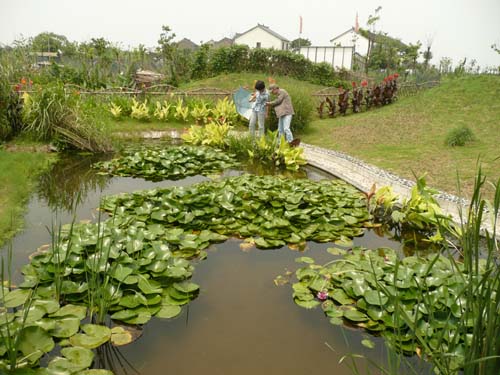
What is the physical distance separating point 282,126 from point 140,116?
4.70m

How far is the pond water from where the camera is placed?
234cm

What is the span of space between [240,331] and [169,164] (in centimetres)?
444

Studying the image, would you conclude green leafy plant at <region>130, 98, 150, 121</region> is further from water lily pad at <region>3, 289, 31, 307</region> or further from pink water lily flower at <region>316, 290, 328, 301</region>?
pink water lily flower at <region>316, 290, 328, 301</region>

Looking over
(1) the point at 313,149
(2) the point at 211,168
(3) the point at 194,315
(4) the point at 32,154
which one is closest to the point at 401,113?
(1) the point at 313,149

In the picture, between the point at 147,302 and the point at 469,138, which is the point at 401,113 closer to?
the point at 469,138

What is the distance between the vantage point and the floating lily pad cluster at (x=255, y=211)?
4172 mm

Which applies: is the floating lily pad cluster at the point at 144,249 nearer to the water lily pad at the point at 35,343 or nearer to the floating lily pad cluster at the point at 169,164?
the water lily pad at the point at 35,343

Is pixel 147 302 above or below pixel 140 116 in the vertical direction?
below

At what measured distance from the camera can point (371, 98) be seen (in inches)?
568

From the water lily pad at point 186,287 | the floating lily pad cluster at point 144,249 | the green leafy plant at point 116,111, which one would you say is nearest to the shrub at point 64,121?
the green leafy plant at point 116,111

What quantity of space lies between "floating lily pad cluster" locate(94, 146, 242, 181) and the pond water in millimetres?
2615

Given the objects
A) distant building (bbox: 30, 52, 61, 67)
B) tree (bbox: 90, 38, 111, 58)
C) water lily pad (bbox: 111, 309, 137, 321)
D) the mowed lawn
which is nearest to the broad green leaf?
water lily pad (bbox: 111, 309, 137, 321)

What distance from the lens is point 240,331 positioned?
264cm

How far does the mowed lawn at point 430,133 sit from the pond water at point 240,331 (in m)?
2.99
